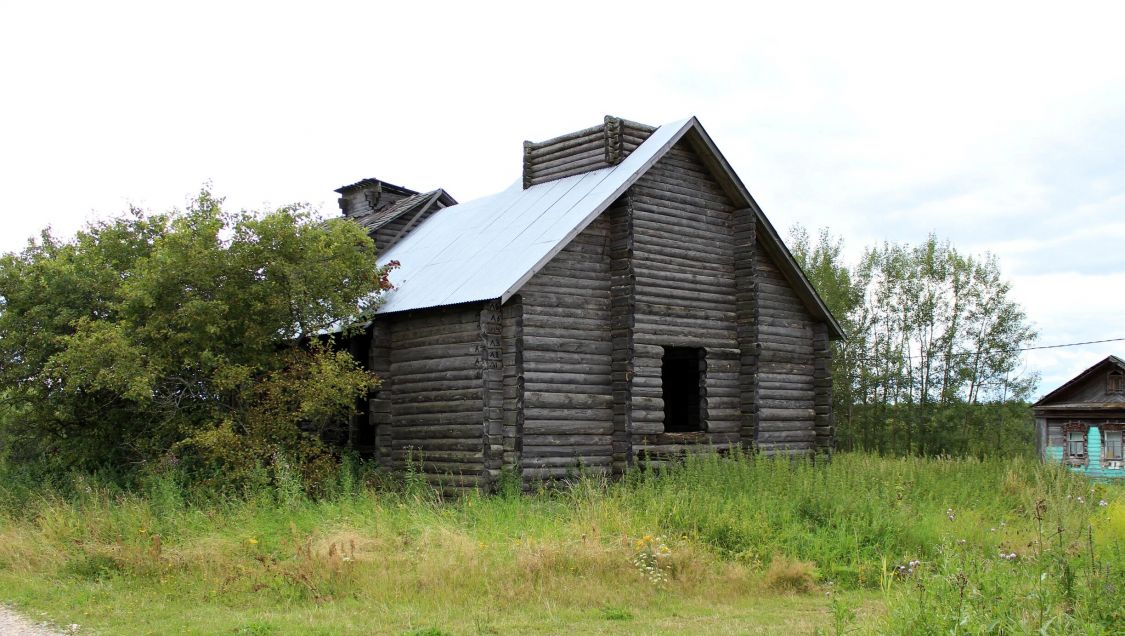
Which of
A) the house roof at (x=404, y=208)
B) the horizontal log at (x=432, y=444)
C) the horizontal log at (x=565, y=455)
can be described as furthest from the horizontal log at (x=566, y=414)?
the house roof at (x=404, y=208)

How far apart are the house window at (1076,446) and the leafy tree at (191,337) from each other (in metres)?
26.5

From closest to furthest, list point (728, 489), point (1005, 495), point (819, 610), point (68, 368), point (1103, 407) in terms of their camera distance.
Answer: point (819, 610), point (728, 489), point (1005, 495), point (68, 368), point (1103, 407)

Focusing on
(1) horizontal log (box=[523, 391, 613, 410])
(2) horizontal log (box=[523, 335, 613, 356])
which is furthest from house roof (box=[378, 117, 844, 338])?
(1) horizontal log (box=[523, 391, 613, 410])

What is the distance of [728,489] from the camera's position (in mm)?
15531

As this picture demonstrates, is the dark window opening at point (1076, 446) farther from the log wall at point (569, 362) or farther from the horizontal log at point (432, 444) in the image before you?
the horizontal log at point (432, 444)

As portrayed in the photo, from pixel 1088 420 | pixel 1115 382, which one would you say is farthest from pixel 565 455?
pixel 1115 382

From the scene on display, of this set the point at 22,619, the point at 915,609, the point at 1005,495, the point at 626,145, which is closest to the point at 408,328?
the point at 626,145

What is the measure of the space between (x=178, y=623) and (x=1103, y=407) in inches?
1265

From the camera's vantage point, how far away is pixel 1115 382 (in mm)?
34250

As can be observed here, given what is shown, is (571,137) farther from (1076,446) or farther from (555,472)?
(1076,446)

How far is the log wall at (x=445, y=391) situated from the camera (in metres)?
17.7

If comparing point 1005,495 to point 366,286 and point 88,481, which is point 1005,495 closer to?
point 366,286

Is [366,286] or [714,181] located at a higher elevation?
[714,181]

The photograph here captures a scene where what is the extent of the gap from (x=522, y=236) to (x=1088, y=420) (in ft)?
80.9
